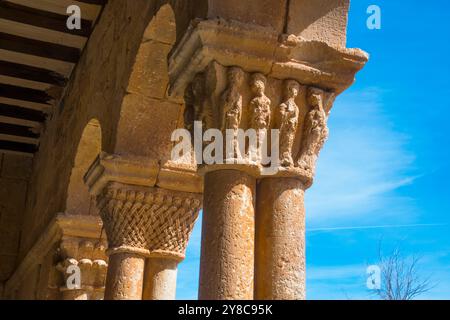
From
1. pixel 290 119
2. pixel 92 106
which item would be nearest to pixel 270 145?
pixel 290 119

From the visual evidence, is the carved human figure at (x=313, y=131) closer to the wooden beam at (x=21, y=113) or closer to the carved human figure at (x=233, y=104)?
the carved human figure at (x=233, y=104)

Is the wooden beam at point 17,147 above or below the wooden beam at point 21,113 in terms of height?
below

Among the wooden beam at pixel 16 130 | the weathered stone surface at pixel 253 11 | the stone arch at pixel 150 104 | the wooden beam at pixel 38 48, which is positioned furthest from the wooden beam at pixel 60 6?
the weathered stone surface at pixel 253 11

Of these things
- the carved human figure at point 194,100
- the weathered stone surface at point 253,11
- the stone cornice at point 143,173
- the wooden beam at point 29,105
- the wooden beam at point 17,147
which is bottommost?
the carved human figure at point 194,100

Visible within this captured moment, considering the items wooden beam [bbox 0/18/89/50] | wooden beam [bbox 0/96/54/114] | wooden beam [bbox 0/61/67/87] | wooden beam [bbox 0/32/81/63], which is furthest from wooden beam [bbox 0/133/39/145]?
wooden beam [bbox 0/18/89/50]

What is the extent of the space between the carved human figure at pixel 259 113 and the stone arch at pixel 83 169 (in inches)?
125

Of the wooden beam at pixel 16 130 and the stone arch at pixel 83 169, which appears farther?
the wooden beam at pixel 16 130

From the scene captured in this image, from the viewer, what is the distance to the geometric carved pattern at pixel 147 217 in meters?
4.75

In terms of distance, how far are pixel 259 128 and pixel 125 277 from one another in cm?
217

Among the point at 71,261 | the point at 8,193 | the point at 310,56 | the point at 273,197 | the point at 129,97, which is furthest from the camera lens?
the point at 8,193

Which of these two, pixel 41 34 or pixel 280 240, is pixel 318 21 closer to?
pixel 280 240

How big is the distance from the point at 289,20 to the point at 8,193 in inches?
287
